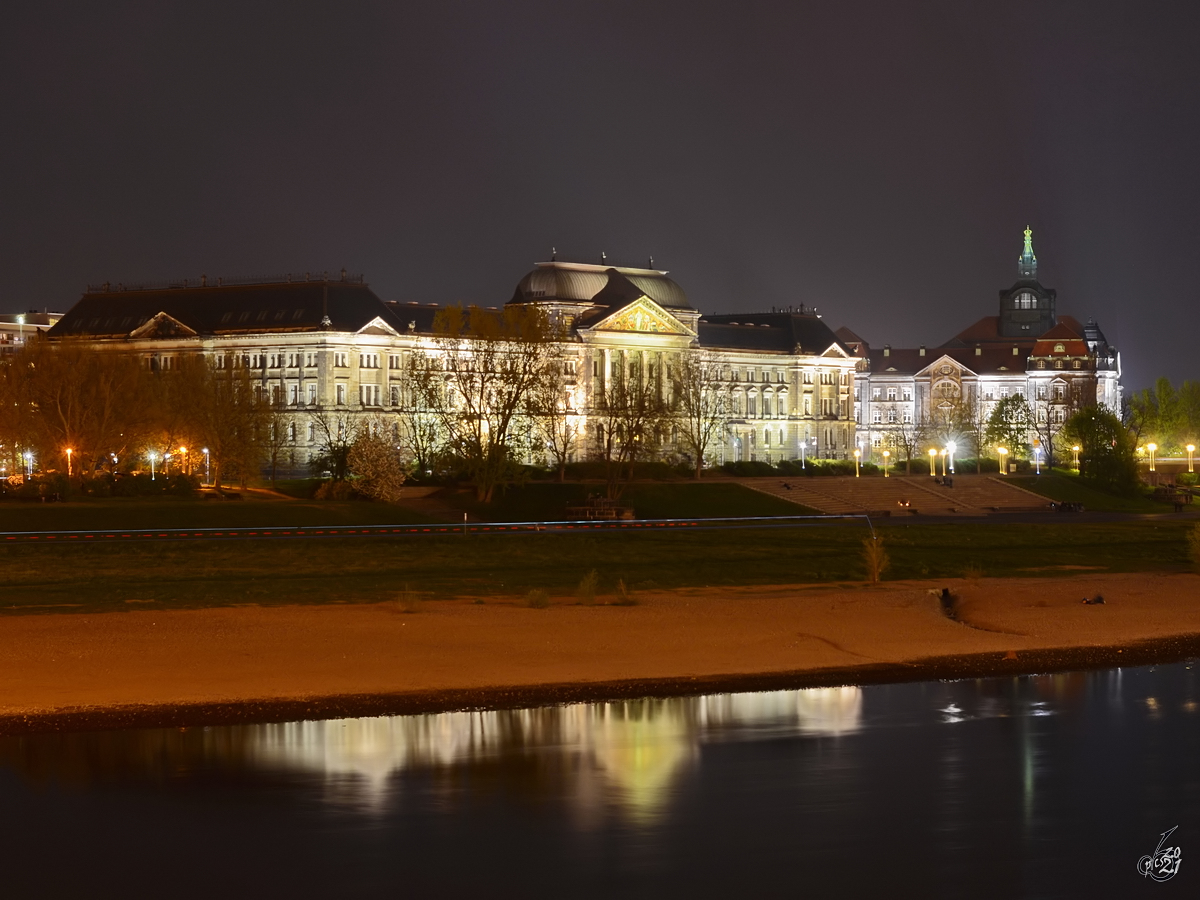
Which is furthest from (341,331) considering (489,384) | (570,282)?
(489,384)

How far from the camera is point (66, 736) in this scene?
33094 mm

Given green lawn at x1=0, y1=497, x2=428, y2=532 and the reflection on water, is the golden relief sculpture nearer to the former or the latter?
green lawn at x1=0, y1=497, x2=428, y2=532

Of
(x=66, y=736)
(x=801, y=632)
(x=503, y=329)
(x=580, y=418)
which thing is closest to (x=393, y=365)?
(x=580, y=418)

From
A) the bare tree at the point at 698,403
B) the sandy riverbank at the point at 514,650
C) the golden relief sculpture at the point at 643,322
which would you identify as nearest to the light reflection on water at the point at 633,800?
the sandy riverbank at the point at 514,650

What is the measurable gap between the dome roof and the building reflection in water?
13191 cm

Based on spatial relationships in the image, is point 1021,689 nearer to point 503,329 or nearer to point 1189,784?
point 1189,784

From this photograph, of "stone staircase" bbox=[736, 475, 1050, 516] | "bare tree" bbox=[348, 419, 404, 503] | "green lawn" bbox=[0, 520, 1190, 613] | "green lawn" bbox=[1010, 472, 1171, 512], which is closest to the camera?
"green lawn" bbox=[0, 520, 1190, 613]

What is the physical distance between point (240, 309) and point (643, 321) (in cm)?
3852

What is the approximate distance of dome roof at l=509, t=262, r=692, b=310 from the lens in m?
170

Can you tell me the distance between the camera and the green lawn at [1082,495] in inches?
4488

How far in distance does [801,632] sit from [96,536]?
33831mm

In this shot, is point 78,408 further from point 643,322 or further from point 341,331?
point 643,322

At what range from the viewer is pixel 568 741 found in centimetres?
3362
